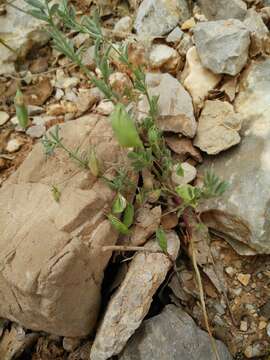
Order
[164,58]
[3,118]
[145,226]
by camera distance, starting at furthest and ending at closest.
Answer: [3,118], [164,58], [145,226]

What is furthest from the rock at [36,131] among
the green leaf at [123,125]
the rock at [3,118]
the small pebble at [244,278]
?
the small pebble at [244,278]

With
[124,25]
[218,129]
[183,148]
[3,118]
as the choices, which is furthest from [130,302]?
[124,25]

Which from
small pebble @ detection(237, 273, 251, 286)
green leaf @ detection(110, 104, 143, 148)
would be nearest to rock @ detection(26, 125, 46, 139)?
green leaf @ detection(110, 104, 143, 148)

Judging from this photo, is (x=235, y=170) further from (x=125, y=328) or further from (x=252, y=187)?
(x=125, y=328)

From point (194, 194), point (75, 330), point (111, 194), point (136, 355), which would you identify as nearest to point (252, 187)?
point (194, 194)

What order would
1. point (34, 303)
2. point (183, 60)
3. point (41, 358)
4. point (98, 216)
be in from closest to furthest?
point (34, 303), point (98, 216), point (41, 358), point (183, 60)

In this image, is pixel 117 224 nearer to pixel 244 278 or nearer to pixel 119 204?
pixel 119 204

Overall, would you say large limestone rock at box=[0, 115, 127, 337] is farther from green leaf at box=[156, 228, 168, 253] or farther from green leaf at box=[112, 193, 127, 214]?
green leaf at box=[156, 228, 168, 253]
